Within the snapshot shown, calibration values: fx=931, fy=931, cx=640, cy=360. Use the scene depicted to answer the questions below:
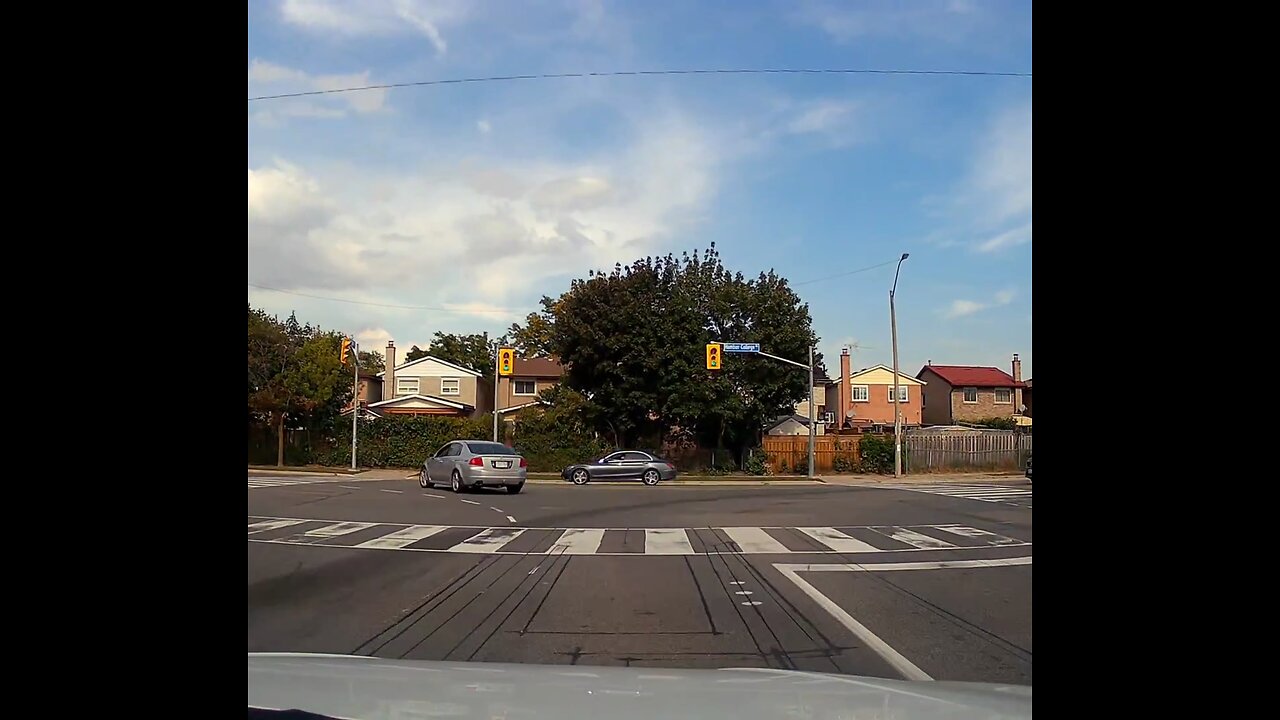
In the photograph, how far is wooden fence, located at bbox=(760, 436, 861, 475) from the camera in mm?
41688

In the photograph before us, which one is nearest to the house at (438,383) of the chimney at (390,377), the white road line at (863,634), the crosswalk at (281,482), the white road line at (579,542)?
the chimney at (390,377)

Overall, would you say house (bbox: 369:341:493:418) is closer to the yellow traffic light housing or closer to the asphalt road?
the yellow traffic light housing

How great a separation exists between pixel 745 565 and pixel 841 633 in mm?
3590

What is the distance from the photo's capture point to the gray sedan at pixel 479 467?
22531mm

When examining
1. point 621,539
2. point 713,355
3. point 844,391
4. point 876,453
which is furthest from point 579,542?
point 844,391

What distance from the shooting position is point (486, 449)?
22.8m

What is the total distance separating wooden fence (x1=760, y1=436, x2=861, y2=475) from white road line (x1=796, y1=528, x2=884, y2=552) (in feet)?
90.8

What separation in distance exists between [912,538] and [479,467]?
12.1m

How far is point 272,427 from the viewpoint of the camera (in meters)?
32.8

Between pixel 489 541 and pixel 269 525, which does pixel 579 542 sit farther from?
pixel 269 525

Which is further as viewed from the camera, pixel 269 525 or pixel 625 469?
pixel 625 469

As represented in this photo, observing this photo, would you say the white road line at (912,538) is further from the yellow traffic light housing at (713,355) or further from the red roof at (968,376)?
the red roof at (968,376)
